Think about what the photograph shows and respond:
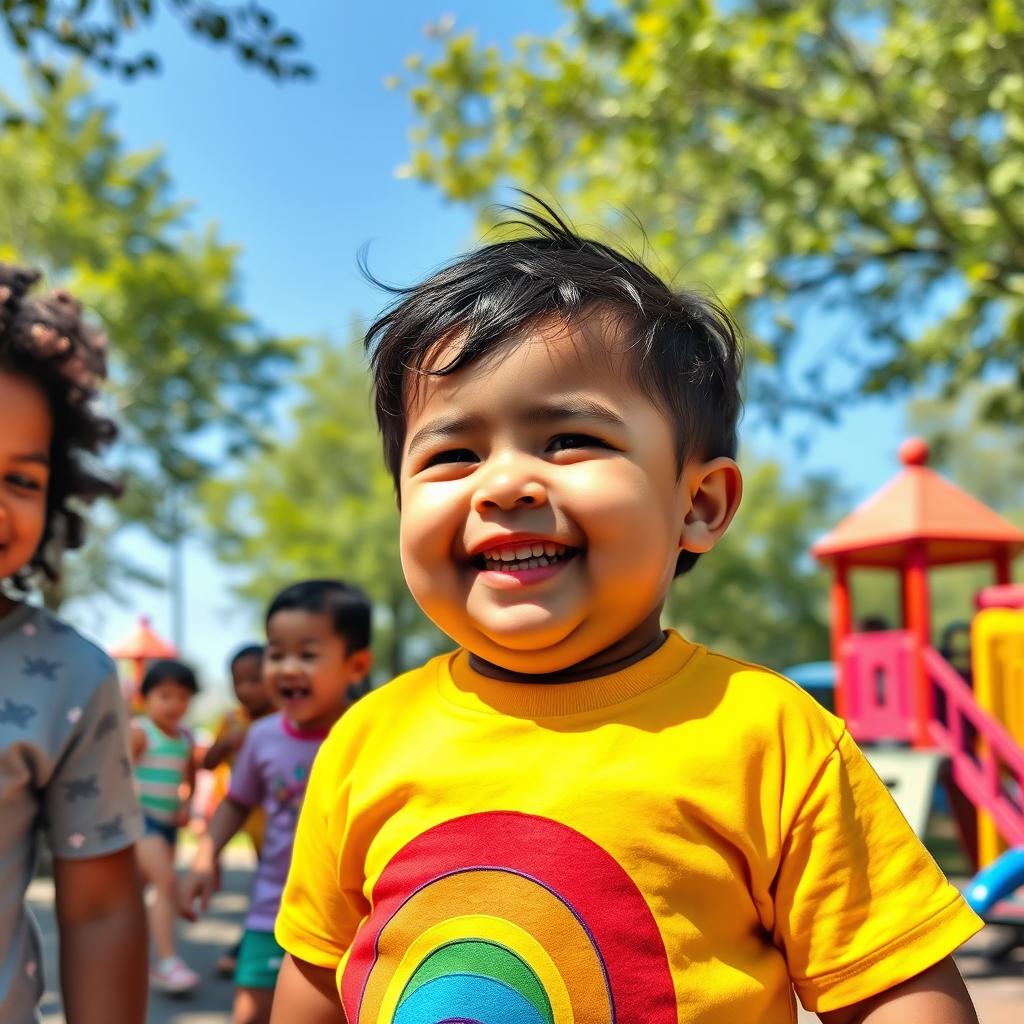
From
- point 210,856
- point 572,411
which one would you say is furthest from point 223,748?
point 572,411

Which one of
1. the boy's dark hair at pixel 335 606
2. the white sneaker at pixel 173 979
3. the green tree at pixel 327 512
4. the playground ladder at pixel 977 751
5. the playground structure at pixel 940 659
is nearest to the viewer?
the boy's dark hair at pixel 335 606

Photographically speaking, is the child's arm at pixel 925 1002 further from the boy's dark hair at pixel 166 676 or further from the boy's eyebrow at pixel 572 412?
the boy's dark hair at pixel 166 676

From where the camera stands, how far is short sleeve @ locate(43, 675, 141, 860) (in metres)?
1.58

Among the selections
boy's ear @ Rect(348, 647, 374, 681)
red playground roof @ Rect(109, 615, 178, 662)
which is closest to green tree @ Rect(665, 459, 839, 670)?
red playground roof @ Rect(109, 615, 178, 662)

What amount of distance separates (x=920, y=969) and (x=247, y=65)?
444 centimetres

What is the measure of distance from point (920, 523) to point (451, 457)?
6.79m

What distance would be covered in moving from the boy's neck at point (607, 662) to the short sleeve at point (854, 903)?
9.7 inches

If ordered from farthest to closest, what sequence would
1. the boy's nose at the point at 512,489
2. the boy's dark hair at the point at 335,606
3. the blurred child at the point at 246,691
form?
the blurred child at the point at 246,691 < the boy's dark hair at the point at 335,606 < the boy's nose at the point at 512,489

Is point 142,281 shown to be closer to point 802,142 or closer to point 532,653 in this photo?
point 802,142

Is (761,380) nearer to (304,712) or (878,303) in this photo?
(878,303)

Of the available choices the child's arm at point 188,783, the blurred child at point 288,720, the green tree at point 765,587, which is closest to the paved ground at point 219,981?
the blurred child at point 288,720

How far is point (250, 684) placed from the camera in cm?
609

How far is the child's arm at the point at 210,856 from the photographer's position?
3477 mm

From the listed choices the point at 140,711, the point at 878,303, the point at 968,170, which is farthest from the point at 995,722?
the point at 140,711
